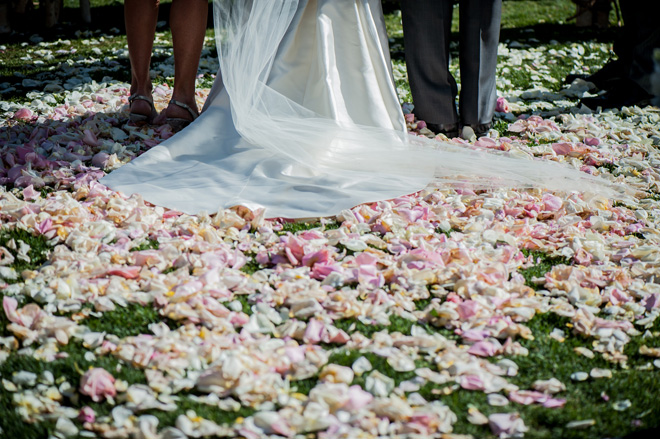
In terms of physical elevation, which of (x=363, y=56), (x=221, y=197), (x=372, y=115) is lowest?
(x=221, y=197)

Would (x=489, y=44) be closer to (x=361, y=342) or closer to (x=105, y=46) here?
(x=361, y=342)

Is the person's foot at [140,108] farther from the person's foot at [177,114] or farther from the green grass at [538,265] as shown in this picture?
the green grass at [538,265]

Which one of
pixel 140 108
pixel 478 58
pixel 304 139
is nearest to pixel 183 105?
pixel 140 108

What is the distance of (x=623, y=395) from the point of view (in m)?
1.55

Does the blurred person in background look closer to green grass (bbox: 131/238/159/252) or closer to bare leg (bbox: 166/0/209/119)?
bare leg (bbox: 166/0/209/119)

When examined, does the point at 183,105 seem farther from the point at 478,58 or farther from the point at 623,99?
the point at 623,99

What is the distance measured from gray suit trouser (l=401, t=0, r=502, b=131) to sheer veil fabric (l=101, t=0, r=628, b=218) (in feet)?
1.35

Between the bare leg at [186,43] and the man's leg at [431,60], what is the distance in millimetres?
1109

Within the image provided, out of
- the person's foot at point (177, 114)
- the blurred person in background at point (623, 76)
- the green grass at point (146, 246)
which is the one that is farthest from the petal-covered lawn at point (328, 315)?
the blurred person in background at point (623, 76)

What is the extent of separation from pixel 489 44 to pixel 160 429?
114 inches

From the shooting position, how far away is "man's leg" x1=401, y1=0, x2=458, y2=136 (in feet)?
11.6

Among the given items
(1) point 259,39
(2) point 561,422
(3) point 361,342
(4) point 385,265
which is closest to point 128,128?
(1) point 259,39

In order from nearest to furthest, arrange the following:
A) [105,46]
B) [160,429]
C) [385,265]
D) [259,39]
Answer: [160,429] → [385,265] → [259,39] → [105,46]

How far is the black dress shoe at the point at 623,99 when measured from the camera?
14.5ft
